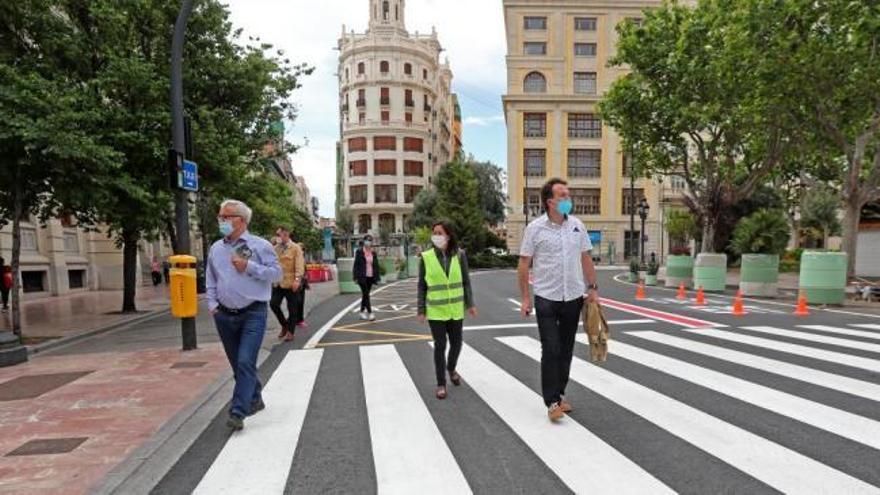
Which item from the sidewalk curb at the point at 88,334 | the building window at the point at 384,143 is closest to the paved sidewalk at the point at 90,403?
the sidewalk curb at the point at 88,334

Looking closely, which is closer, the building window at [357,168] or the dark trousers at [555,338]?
the dark trousers at [555,338]

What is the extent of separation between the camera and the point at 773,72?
48.2 ft

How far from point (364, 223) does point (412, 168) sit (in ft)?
32.4

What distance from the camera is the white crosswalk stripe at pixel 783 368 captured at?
16.5 ft

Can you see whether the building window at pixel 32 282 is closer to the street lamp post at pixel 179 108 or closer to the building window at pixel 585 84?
the street lamp post at pixel 179 108

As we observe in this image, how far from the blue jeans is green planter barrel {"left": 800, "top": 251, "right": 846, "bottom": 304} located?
42.2 ft

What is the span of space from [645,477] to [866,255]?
1269 inches

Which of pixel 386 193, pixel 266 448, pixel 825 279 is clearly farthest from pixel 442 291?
pixel 386 193

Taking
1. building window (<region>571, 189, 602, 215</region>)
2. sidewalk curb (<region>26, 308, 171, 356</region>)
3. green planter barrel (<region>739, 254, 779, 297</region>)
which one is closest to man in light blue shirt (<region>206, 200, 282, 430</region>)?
sidewalk curb (<region>26, 308, 171, 356</region>)

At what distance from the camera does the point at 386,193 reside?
68.9 m

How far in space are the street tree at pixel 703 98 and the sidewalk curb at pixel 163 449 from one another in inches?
641

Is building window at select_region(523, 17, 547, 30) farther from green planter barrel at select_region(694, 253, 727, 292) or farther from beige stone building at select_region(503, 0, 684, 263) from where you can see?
green planter barrel at select_region(694, 253, 727, 292)

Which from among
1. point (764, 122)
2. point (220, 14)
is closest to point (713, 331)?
point (764, 122)

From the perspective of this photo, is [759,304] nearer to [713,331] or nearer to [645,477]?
[713,331]
